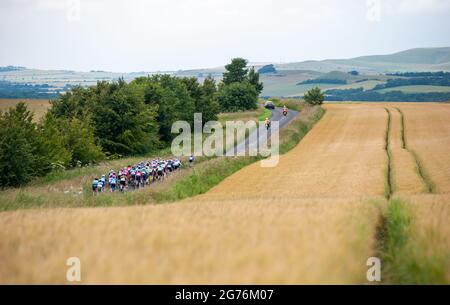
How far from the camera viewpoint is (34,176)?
40.0 metres

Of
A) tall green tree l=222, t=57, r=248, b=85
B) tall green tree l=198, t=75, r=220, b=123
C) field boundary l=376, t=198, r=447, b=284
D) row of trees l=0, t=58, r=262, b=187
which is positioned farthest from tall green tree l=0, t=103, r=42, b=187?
tall green tree l=222, t=57, r=248, b=85

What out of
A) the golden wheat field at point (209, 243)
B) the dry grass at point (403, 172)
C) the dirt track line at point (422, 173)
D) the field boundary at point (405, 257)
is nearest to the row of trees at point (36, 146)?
the golden wheat field at point (209, 243)

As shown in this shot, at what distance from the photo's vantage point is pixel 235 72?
147125 mm

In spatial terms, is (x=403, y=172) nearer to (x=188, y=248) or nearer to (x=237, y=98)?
(x=188, y=248)

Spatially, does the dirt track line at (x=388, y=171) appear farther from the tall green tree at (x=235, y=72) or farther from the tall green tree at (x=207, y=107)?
the tall green tree at (x=235, y=72)

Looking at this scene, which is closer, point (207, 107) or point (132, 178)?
point (132, 178)

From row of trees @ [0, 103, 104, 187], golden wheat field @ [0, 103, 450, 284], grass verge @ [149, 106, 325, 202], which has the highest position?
golden wheat field @ [0, 103, 450, 284]

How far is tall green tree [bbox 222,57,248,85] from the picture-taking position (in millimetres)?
147125

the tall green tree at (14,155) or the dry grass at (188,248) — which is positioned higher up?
the dry grass at (188,248)

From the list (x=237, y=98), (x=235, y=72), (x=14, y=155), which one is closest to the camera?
(x=14, y=155)

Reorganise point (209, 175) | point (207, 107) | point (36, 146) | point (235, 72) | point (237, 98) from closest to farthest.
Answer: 1. point (36, 146)
2. point (209, 175)
3. point (207, 107)
4. point (237, 98)
5. point (235, 72)

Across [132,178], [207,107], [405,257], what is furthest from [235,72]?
[405,257]

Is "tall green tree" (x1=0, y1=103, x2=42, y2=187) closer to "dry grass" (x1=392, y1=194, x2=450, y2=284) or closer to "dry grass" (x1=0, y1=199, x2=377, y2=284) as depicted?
"dry grass" (x1=0, y1=199, x2=377, y2=284)

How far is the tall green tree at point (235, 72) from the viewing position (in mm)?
147125
